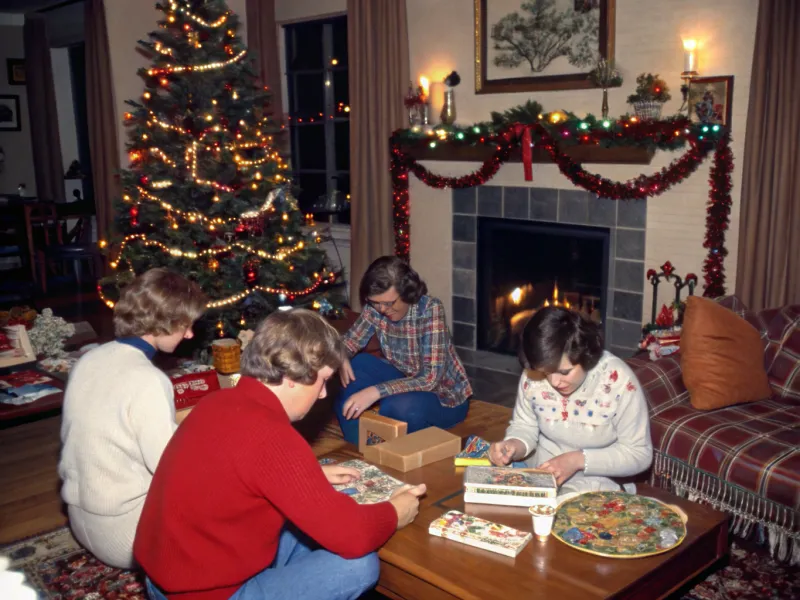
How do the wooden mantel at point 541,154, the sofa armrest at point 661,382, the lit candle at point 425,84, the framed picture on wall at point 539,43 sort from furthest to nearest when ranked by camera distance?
the lit candle at point 425,84, the framed picture on wall at point 539,43, the wooden mantel at point 541,154, the sofa armrest at point 661,382

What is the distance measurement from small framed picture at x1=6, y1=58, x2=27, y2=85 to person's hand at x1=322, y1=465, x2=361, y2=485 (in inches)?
348

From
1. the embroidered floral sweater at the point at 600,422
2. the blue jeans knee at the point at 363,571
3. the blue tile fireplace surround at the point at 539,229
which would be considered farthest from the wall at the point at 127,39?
the blue jeans knee at the point at 363,571

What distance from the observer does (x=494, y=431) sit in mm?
3697

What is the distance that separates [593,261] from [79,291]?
209 inches

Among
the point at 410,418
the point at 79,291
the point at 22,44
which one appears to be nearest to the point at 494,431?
the point at 410,418

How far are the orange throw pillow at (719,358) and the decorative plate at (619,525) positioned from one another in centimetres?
126

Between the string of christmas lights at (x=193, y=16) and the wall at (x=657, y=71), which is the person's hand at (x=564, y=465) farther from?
the string of christmas lights at (x=193, y=16)

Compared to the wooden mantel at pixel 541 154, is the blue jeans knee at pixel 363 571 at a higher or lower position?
lower

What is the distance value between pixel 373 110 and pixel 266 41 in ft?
4.61

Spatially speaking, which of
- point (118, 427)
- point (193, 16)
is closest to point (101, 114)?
point (193, 16)

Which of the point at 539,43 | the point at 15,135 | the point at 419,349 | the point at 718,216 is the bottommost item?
the point at 419,349

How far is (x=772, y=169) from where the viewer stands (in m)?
4.11

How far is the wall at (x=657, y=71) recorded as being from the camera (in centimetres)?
427

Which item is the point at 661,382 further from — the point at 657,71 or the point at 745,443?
the point at 657,71
